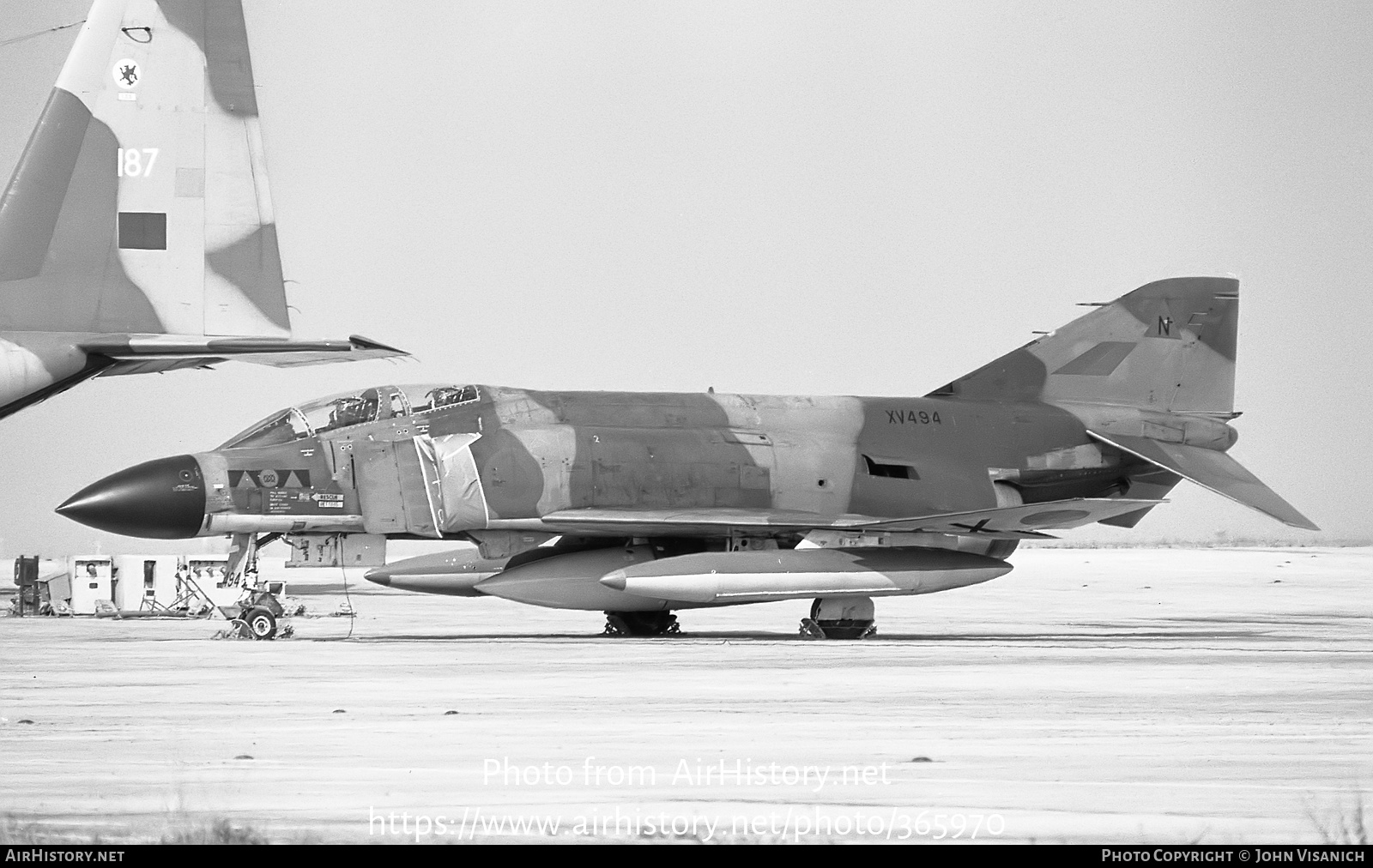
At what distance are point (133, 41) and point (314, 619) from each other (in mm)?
8061

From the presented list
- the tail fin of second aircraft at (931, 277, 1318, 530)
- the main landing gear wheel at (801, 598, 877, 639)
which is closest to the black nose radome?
the main landing gear wheel at (801, 598, 877, 639)

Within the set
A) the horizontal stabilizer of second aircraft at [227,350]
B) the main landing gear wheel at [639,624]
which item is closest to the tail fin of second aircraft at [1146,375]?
the main landing gear wheel at [639,624]

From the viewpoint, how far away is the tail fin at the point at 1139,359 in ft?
65.9

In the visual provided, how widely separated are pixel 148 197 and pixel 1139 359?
42.5ft

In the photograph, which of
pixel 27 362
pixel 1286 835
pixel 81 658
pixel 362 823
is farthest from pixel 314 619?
pixel 1286 835

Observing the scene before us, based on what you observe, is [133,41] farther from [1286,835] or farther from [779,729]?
[1286,835]

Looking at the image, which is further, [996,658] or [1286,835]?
[996,658]

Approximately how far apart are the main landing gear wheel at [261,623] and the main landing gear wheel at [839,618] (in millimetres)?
5370

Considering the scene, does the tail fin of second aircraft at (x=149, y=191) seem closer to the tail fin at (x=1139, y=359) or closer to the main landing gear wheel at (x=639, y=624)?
the main landing gear wheel at (x=639, y=624)

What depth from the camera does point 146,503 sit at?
1488cm

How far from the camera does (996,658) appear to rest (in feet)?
44.5

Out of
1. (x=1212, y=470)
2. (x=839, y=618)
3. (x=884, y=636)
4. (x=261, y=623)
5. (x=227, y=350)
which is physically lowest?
(x=884, y=636)

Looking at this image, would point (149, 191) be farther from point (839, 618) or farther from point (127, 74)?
point (839, 618)

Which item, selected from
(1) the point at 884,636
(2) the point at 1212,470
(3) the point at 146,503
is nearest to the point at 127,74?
(3) the point at 146,503
